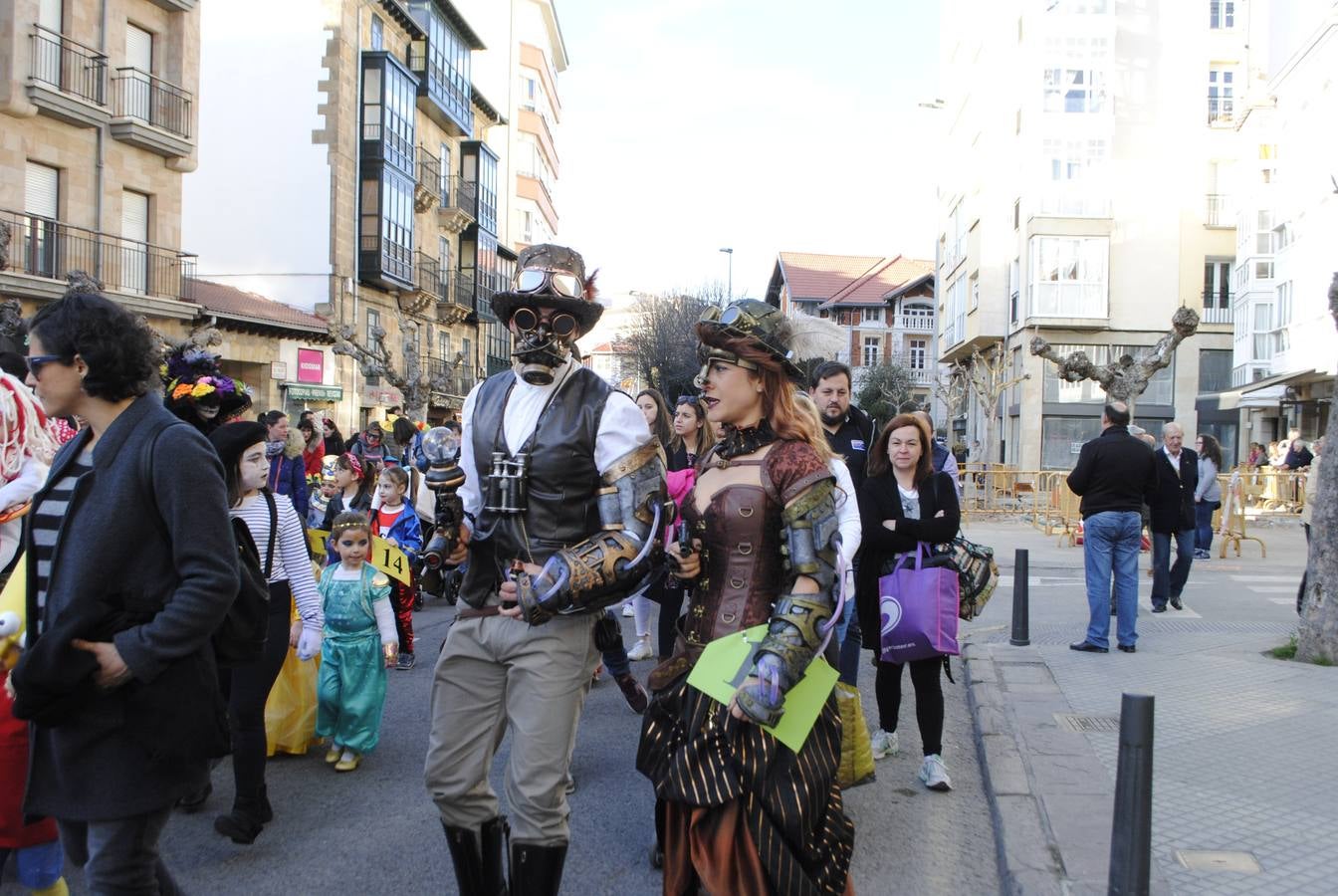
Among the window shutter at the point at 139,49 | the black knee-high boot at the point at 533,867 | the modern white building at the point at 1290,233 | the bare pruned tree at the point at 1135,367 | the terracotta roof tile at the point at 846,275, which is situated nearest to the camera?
the black knee-high boot at the point at 533,867

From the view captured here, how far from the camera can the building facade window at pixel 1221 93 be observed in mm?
38688

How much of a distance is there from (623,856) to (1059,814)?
1.89 metres

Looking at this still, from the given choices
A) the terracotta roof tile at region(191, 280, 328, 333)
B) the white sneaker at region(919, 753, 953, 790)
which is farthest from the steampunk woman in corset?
the terracotta roof tile at region(191, 280, 328, 333)

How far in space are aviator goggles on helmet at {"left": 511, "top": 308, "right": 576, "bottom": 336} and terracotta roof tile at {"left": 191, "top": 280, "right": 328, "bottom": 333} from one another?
2598 cm

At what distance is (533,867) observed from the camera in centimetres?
310

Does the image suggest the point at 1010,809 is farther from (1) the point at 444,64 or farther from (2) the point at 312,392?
(1) the point at 444,64

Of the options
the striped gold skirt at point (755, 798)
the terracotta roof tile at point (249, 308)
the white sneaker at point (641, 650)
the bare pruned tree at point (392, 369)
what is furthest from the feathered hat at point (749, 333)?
the terracotta roof tile at point (249, 308)

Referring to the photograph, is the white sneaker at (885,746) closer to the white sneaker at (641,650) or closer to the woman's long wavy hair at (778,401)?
the white sneaker at (641,650)

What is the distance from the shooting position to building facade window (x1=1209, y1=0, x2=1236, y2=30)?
3856 centimetres

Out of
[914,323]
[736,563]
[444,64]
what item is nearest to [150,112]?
[444,64]

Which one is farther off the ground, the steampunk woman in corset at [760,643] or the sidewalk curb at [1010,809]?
the steampunk woman in corset at [760,643]

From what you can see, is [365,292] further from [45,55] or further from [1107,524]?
[1107,524]

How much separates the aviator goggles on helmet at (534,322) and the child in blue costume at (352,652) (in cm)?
251

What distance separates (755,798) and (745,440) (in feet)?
3.42
